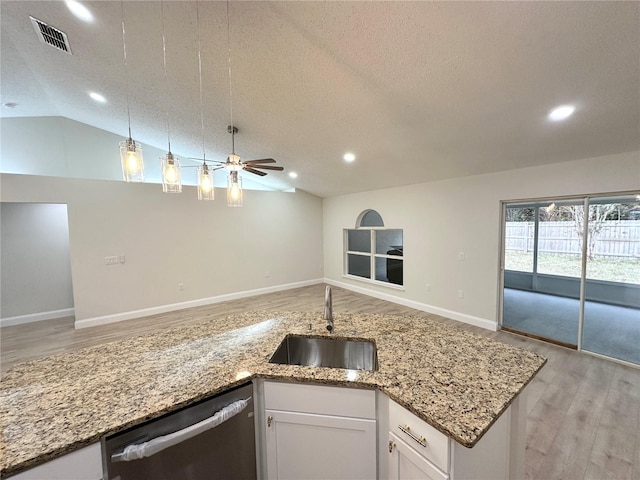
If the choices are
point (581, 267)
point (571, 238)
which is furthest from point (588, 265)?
point (571, 238)

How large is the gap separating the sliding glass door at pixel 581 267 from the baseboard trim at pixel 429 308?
0.29 meters

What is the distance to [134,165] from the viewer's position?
157 centimetres

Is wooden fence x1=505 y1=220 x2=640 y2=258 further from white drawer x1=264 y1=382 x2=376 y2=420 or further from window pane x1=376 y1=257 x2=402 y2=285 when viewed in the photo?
white drawer x1=264 y1=382 x2=376 y2=420

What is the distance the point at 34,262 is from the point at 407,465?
20.5ft

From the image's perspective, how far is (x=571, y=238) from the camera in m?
3.47

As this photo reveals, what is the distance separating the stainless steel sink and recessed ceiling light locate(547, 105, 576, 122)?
2553mm

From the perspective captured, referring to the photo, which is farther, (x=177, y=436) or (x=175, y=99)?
(x=175, y=99)

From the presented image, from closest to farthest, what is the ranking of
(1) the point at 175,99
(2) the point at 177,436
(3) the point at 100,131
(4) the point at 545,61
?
(2) the point at 177,436 → (4) the point at 545,61 → (1) the point at 175,99 → (3) the point at 100,131

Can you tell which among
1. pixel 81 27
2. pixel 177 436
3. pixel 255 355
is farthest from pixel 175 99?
pixel 177 436

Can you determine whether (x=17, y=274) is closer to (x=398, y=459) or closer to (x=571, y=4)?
(x=398, y=459)

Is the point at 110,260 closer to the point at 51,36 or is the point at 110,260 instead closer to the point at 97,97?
the point at 97,97

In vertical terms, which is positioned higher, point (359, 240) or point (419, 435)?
point (359, 240)

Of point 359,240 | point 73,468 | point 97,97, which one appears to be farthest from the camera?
point 359,240

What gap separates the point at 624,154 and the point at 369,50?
9.75ft
